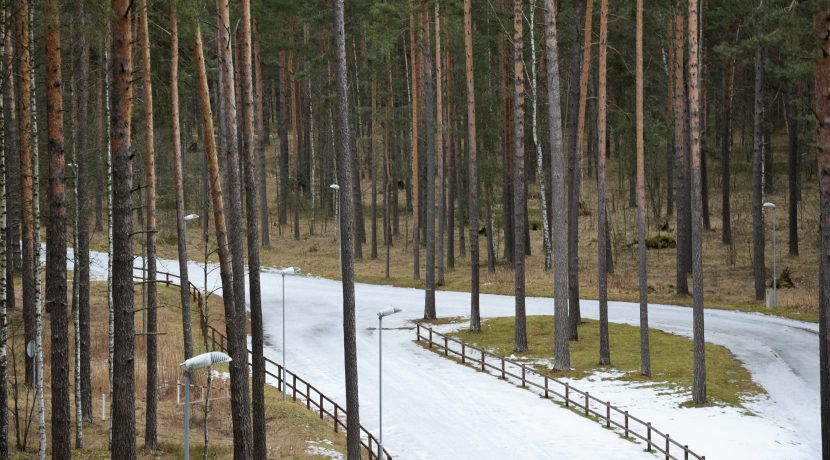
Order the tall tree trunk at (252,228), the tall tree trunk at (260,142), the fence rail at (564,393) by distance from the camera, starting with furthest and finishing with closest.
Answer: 1. the tall tree trunk at (260,142)
2. the fence rail at (564,393)
3. the tall tree trunk at (252,228)

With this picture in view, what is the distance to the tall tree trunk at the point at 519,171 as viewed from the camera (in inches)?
1127

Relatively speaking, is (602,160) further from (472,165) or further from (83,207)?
(83,207)

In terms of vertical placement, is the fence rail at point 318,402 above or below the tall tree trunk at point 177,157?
below

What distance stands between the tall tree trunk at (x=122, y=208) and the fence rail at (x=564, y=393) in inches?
463

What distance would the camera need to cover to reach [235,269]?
57.6 feet

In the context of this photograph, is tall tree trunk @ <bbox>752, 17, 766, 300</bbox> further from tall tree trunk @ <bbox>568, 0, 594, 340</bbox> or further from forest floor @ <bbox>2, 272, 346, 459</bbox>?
forest floor @ <bbox>2, 272, 346, 459</bbox>

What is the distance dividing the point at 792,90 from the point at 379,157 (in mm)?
28005

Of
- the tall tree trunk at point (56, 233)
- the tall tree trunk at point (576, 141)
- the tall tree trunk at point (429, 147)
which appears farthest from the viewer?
the tall tree trunk at point (429, 147)

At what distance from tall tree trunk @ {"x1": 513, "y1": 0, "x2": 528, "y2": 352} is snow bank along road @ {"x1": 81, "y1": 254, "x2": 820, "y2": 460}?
106 inches

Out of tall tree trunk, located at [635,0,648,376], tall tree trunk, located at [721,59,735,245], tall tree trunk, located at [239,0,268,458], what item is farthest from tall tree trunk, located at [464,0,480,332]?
tall tree trunk, located at [721,59,735,245]

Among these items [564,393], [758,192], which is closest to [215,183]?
[564,393]

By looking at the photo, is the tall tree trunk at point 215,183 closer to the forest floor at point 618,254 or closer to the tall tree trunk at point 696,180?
the tall tree trunk at point 696,180

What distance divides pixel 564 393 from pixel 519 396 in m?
1.33

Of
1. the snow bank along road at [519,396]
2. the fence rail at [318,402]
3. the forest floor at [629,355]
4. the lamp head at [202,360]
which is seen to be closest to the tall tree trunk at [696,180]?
the snow bank along road at [519,396]
